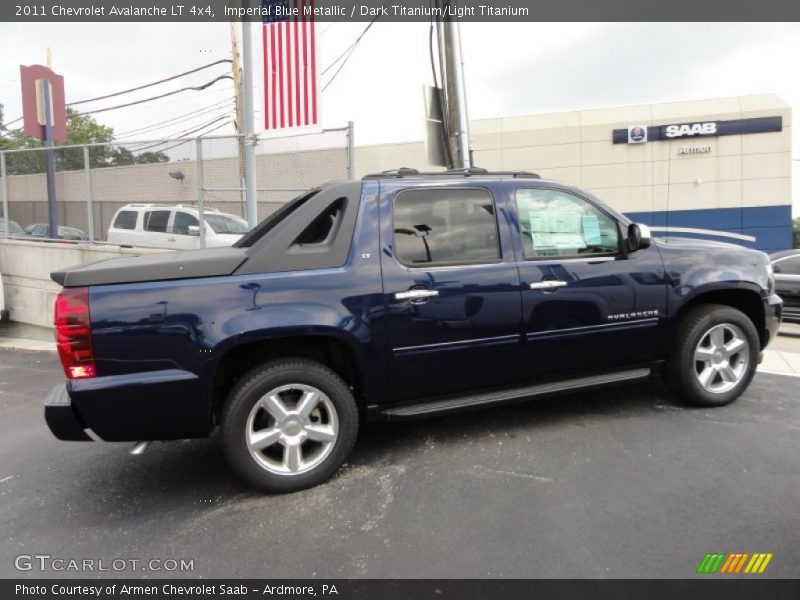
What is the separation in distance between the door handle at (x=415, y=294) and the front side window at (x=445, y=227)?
196mm

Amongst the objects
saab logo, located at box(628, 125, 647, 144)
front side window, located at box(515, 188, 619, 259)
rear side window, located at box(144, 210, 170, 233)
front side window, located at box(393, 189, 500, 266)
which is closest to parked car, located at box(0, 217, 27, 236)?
rear side window, located at box(144, 210, 170, 233)

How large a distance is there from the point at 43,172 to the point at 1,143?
30.4 m

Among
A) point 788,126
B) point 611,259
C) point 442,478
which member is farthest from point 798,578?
point 788,126

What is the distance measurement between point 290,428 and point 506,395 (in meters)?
1.49

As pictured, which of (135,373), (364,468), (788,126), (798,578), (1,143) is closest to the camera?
(798,578)

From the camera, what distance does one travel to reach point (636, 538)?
8.84 feet

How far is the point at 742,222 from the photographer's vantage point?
65.8ft

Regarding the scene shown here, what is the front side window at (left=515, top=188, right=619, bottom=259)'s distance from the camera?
387 cm

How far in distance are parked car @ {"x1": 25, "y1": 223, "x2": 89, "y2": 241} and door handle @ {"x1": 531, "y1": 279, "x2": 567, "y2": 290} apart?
27.6 feet

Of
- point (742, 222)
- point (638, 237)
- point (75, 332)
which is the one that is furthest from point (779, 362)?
point (742, 222)

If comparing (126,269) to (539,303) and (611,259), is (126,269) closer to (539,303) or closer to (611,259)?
(539,303)

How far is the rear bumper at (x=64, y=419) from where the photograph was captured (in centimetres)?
297

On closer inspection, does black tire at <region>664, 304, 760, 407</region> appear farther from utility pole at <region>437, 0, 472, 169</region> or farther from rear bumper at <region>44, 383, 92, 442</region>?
utility pole at <region>437, 0, 472, 169</region>

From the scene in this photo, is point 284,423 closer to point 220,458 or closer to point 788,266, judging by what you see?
point 220,458
